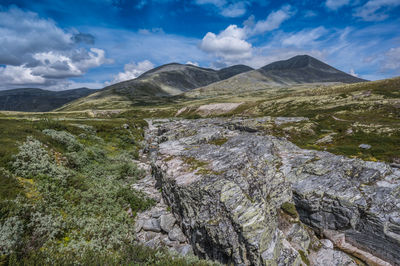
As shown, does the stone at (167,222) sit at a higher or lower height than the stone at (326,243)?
higher

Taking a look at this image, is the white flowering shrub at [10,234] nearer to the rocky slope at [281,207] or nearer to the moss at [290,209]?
the rocky slope at [281,207]

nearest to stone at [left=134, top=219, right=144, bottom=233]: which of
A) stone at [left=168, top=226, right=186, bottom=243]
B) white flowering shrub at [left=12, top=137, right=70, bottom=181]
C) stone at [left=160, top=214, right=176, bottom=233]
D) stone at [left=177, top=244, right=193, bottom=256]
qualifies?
stone at [left=160, top=214, right=176, bottom=233]

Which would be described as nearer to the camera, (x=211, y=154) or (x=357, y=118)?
(x=211, y=154)

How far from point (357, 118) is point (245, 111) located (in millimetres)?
45984

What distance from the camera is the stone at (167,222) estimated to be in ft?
35.5

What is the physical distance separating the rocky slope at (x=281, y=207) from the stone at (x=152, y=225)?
1.28 meters

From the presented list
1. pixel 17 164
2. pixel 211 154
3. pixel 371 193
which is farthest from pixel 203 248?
pixel 17 164

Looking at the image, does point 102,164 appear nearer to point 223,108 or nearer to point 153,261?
point 153,261

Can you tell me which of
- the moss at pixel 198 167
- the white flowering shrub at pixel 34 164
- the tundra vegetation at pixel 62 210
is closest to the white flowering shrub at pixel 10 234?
the tundra vegetation at pixel 62 210

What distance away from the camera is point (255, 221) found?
27.7ft

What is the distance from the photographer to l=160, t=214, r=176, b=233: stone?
35.5ft

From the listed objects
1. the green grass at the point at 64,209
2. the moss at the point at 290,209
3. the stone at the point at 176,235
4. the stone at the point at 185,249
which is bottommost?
the stone at the point at 185,249

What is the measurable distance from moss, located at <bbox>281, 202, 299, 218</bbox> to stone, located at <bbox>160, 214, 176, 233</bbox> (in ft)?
23.8

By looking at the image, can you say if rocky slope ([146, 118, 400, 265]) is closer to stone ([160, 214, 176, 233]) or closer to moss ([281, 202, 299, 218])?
moss ([281, 202, 299, 218])
